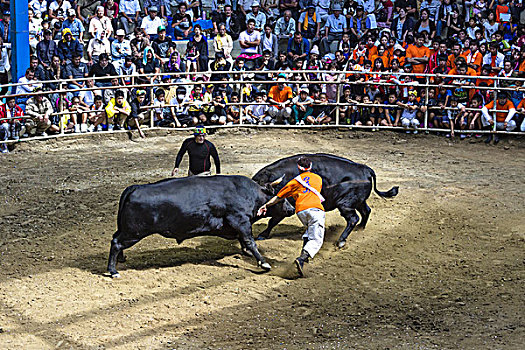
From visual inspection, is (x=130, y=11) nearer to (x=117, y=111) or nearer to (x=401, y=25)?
(x=117, y=111)

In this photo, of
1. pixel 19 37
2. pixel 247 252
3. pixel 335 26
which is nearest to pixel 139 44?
pixel 19 37

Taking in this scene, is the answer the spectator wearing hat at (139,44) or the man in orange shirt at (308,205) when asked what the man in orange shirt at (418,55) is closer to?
the spectator wearing hat at (139,44)

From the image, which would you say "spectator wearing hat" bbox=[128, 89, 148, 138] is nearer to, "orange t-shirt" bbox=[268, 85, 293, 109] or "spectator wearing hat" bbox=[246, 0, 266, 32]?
"orange t-shirt" bbox=[268, 85, 293, 109]

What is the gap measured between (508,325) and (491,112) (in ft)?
31.0

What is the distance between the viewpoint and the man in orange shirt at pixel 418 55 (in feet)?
58.0

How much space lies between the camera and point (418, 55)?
1788cm

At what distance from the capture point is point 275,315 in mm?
8164

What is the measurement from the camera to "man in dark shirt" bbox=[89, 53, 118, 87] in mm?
16984

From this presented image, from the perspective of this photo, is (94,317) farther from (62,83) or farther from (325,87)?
(325,87)

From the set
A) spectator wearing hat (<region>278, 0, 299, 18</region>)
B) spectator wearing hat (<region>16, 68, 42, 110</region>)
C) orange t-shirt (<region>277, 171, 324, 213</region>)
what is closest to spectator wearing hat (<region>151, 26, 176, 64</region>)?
spectator wearing hat (<region>16, 68, 42, 110</region>)

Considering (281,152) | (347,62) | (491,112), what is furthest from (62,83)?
(491,112)

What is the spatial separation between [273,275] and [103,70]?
9308 mm

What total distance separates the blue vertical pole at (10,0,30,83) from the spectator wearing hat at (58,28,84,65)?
44.2 inches

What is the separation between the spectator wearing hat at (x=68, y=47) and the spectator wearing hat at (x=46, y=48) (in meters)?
0.20
